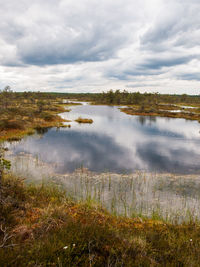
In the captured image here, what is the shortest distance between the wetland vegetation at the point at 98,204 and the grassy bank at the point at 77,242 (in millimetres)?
24

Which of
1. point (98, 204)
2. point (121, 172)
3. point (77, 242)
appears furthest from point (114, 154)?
point (77, 242)

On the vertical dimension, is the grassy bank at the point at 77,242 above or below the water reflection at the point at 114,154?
above

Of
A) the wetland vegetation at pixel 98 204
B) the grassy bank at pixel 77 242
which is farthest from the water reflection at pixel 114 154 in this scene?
the grassy bank at pixel 77 242

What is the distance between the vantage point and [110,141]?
27.0 meters

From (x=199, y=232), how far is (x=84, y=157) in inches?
543

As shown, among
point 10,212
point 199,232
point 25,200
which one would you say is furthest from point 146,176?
point 10,212

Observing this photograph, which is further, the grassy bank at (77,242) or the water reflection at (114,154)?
the water reflection at (114,154)

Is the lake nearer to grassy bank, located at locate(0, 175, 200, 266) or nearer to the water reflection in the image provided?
the water reflection

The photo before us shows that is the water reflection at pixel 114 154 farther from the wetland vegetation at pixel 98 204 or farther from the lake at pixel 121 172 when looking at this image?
the wetland vegetation at pixel 98 204

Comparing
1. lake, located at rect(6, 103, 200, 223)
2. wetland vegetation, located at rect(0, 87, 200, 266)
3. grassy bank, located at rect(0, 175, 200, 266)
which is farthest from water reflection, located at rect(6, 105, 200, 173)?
grassy bank, located at rect(0, 175, 200, 266)

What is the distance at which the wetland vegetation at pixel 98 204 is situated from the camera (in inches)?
161

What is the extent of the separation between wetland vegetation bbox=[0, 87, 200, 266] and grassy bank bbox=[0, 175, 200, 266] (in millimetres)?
24

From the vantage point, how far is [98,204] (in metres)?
9.09

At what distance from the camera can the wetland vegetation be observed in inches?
161
